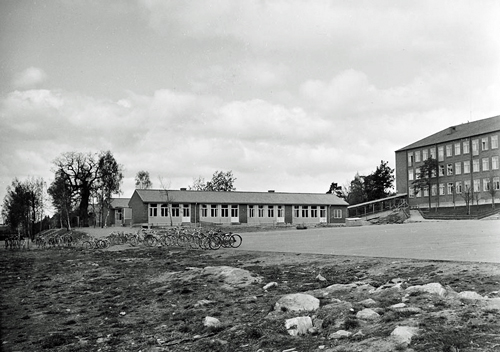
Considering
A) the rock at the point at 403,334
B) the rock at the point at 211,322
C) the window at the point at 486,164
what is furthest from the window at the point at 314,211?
the rock at the point at 403,334

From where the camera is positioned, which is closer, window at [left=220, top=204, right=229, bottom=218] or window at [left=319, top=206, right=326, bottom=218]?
window at [left=220, top=204, right=229, bottom=218]

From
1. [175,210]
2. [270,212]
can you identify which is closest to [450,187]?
[270,212]

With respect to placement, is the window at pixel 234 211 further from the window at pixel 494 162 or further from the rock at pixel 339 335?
the rock at pixel 339 335

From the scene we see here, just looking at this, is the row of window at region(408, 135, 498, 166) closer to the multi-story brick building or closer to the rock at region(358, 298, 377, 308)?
the multi-story brick building

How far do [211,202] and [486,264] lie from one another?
53.4 meters

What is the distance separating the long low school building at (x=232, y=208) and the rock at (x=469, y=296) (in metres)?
51.7

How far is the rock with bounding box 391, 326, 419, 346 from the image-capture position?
6333 millimetres

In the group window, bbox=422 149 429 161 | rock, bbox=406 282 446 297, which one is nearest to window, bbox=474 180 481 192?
window, bbox=422 149 429 161

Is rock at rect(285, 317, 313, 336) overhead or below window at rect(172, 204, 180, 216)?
below

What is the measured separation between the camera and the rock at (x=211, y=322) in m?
8.44

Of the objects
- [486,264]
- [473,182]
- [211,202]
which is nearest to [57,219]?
[211,202]

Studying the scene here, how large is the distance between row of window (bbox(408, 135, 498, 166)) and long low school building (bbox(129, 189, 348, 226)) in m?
19.5

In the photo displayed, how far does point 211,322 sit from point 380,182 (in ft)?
274

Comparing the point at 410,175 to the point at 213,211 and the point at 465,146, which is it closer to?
the point at 465,146
